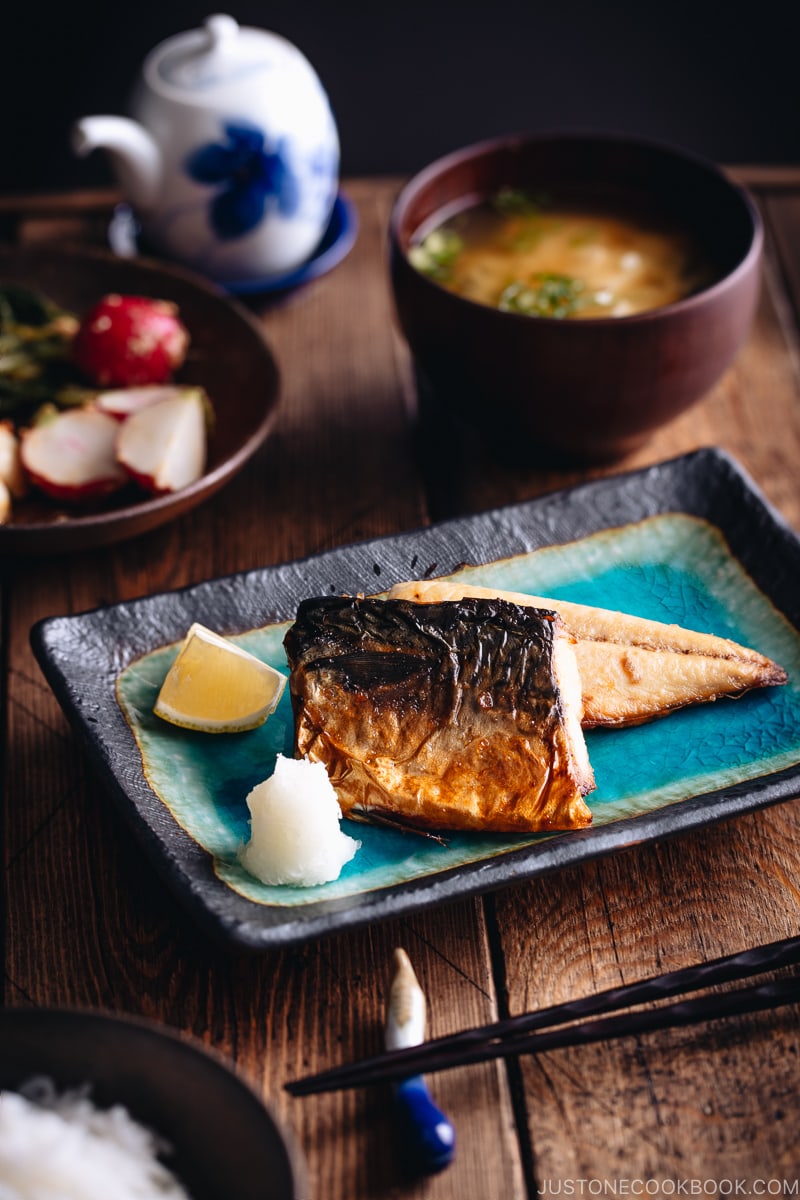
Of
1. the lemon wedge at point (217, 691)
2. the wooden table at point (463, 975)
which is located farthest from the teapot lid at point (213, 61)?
the lemon wedge at point (217, 691)

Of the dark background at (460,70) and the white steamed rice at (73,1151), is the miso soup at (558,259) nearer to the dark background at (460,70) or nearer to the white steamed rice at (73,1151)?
the dark background at (460,70)

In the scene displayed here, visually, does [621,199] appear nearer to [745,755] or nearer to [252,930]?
[745,755]

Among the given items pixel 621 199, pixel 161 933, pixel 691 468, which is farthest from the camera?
pixel 621 199

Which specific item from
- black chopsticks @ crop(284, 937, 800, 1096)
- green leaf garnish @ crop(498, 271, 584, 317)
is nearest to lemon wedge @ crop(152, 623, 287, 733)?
black chopsticks @ crop(284, 937, 800, 1096)

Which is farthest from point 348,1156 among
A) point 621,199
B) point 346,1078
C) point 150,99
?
point 150,99

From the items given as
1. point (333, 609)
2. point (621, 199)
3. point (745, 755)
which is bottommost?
point (745, 755)

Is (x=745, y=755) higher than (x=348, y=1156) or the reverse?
higher
